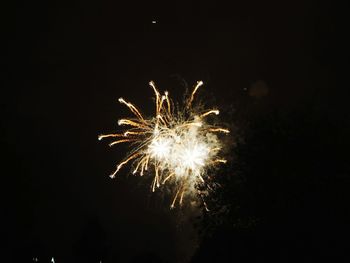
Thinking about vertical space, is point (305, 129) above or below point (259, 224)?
above

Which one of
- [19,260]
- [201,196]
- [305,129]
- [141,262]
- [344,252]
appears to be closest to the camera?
[344,252]

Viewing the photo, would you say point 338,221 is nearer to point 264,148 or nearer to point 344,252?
point 344,252

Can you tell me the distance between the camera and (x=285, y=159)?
20.0 m

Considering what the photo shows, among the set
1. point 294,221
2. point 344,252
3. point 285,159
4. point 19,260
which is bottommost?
point 19,260

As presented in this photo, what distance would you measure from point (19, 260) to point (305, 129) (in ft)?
61.9

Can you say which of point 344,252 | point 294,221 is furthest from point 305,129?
point 344,252

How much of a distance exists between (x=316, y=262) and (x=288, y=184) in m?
3.34


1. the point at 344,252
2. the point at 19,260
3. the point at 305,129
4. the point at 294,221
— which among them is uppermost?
the point at 305,129

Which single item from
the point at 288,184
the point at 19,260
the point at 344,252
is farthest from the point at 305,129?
the point at 19,260

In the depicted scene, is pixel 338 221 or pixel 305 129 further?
pixel 305 129

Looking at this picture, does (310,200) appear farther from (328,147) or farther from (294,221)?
(328,147)

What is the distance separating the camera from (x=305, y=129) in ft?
67.3

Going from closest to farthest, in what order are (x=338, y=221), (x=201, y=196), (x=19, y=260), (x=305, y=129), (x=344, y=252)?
(x=344, y=252) → (x=338, y=221) → (x=305, y=129) → (x=201, y=196) → (x=19, y=260)

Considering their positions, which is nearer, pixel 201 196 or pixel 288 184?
pixel 288 184
